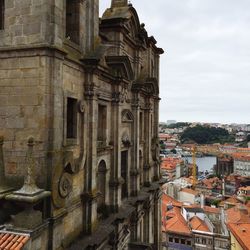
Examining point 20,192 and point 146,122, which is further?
point 146,122

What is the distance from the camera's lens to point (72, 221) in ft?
37.9

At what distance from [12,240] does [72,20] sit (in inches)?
312

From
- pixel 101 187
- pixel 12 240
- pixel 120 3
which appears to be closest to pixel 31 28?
pixel 12 240

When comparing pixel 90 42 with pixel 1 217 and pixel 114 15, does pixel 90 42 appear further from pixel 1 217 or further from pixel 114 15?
pixel 1 217

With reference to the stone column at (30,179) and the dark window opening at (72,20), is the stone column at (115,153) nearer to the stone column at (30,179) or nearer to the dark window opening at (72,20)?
the dark window opening at (72,20)

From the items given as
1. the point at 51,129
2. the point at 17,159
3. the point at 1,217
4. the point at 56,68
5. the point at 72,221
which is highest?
the point at 56,68

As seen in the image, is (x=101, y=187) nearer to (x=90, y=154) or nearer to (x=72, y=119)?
(x=90, y=154)

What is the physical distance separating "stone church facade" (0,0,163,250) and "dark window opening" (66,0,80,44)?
0.04 m

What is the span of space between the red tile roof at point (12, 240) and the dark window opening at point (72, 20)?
710 cm

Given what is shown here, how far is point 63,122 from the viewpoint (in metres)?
10.2

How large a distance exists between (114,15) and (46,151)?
10140 millimetres

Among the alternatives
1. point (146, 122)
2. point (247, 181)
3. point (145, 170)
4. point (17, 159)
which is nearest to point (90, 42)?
point (17, 159)

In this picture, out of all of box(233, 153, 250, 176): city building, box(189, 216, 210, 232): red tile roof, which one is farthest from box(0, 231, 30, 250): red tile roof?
box(233, 153, 250, 176): city building

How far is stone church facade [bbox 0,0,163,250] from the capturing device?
30.1ft
